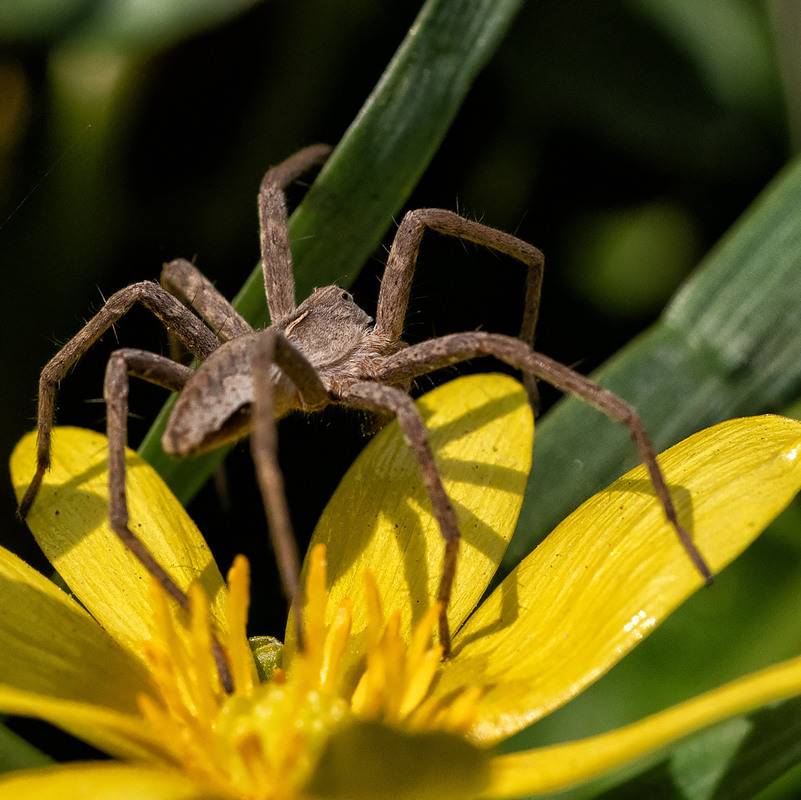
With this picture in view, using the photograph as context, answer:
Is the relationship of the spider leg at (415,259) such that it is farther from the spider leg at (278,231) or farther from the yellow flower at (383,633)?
the yellow flower at (383,633)

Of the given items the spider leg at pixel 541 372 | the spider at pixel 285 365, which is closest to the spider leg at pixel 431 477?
the spider at pixel 285 365

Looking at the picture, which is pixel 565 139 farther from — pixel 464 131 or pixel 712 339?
pixel 712 339

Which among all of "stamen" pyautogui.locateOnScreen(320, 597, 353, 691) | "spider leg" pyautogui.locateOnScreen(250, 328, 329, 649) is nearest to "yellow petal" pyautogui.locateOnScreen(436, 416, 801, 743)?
"stamen" pyautogui.locateOnScreen(320, 597, 353, 691)

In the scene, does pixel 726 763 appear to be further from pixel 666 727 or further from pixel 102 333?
pixel 102 333

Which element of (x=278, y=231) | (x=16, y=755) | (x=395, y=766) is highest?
(x=278, y=231)

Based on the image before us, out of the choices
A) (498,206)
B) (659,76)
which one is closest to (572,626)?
(498,206)

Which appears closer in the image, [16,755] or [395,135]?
[16,755]

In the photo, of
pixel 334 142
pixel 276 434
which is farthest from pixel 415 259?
pixel 276 434
